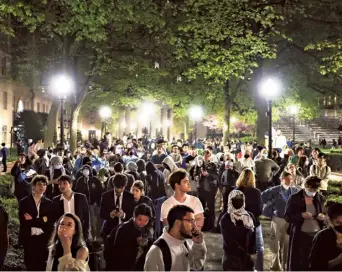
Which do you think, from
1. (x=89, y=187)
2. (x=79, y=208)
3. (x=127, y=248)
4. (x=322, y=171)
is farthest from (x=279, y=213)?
(x=322, y=171)

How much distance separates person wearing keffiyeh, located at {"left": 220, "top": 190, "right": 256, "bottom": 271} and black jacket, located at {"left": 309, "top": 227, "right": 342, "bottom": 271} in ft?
4.81

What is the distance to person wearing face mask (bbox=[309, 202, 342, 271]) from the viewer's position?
17.8 ft

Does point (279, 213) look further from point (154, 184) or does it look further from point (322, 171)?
point (322, 171)

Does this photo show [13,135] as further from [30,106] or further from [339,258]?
[339,258]

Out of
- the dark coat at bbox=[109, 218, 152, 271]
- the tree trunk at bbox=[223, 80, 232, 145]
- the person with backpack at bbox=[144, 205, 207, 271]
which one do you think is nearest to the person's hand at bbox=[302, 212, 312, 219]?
the dark coat at bbox=[109, 218, 152, 271]

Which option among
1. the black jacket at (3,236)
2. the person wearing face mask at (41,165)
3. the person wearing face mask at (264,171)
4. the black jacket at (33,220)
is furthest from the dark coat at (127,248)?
the person wearing face mask at (41,165)

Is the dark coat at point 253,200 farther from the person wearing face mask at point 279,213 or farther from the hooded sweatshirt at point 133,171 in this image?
the hooded sweatshirt at point 133,171

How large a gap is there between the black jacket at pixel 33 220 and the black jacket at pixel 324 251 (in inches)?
151

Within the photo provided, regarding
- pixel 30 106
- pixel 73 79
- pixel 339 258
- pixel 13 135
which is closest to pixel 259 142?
pixel 73 79

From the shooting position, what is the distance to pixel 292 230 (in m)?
8.30

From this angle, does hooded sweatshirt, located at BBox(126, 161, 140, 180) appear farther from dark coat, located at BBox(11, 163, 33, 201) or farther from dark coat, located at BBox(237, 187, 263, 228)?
dark coat, located at BBox(237, 187, 263, 228)

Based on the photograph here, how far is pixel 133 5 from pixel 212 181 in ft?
28.4

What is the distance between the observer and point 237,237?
6.99 m

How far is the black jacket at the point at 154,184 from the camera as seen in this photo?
12047 mm
